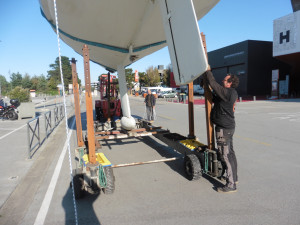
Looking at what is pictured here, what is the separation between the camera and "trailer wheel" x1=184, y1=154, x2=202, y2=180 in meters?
4.16

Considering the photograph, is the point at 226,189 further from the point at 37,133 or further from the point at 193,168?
the point at 37,133

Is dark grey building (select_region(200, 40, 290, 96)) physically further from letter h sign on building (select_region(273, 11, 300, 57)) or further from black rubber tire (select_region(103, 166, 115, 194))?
black rubber tire (select_region(103, 166, 115, 194))

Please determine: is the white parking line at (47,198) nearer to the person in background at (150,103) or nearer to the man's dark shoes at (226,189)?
the man's dark shoes at (226,189)

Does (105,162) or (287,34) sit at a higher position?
(287,34)

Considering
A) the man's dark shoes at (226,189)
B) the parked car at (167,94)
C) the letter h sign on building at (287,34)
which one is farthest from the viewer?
the parked car at (167,94)

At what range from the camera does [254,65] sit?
3616 cm

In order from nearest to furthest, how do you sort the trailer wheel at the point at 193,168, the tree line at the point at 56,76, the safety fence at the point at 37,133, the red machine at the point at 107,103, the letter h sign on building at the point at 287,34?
the trailer wheel at the point at 193,168 → the safety fence at the point at 37,133 → the red machine at the point at 107,103 → the tree line at the point at 56,76 → the letter h sign on building at the point at 287,34

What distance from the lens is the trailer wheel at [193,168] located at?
13.7 ft

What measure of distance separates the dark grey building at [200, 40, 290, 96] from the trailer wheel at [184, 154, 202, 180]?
35.8 metres

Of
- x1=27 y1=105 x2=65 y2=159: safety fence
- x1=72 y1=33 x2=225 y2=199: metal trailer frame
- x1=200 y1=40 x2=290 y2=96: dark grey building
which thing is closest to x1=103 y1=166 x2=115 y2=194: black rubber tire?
x1=72 y1=33 x2=225 y2=199: metal trailer frame

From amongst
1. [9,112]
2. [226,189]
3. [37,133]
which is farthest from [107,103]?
[9,112]

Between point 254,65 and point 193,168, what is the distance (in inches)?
A: 1454

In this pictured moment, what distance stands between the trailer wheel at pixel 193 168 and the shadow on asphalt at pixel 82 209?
5.81 feet

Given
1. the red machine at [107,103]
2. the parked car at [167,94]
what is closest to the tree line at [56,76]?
the red machine at [107,103]
